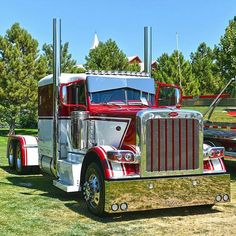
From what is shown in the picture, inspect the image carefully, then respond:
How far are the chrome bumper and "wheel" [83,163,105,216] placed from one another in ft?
0.71

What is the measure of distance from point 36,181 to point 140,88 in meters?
3.57

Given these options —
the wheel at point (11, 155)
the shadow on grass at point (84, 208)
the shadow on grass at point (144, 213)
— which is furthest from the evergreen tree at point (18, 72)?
the shadow on grass at point (144, 213)

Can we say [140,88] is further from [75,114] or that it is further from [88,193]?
[88,193]

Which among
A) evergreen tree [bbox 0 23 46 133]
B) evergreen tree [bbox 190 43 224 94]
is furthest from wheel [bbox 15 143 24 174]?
evergreen tree [bbox 190 43 224 94]

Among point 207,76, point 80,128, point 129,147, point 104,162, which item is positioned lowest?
point 104,162

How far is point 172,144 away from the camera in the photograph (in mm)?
6699

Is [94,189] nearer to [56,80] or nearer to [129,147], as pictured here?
[129,147]

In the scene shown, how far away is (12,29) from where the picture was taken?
36125 mm

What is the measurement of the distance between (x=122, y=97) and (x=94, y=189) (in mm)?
1995

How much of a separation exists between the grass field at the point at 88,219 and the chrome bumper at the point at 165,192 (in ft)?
0.83

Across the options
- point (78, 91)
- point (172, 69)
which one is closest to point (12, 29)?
point (172, 69)

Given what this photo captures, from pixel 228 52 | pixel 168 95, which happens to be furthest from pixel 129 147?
pixel 228 52

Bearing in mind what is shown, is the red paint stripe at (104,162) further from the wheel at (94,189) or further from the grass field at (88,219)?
the grass field at (88,219)

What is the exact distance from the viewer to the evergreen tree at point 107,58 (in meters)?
38.2
